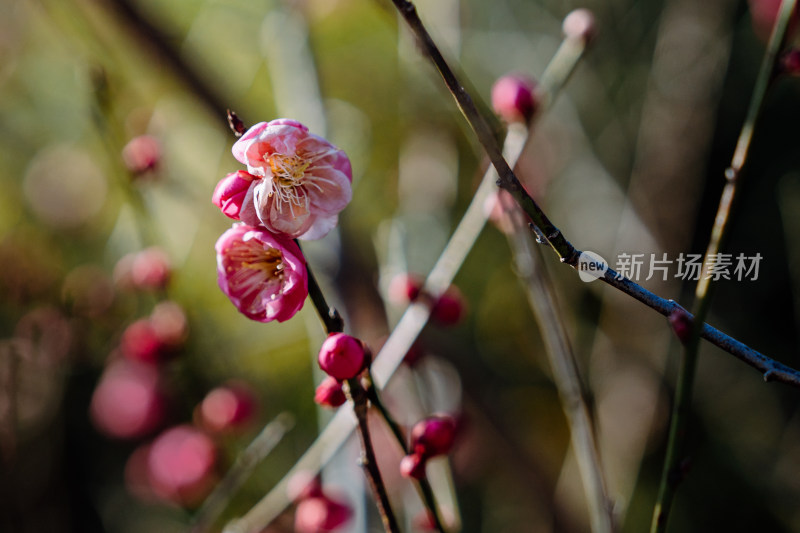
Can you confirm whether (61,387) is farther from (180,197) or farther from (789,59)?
(789,59)

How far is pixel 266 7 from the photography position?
6.66 feet

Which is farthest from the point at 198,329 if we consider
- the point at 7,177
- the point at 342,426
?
the point at 7,177

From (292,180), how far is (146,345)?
684 mm

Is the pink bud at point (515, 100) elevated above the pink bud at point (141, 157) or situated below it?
above

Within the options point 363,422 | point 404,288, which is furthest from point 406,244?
point 363,422

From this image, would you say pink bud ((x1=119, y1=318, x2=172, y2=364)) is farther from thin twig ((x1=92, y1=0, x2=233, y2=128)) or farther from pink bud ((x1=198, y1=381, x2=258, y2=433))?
thin twig ((x1=92, y1=0, x2=233, y2=128))

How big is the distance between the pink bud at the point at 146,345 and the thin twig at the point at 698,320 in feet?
3.07

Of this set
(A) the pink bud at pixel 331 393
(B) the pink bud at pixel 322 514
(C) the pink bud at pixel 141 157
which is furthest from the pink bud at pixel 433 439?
(C) the pink bud at pixel 141 157

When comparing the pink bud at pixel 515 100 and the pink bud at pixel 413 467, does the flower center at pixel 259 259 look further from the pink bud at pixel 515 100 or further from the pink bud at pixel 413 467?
the pink bud at pixel 515 100

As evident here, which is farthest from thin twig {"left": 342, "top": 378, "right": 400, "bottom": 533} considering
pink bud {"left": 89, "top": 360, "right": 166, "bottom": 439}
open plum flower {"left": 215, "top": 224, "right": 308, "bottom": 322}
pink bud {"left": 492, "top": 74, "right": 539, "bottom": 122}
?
pink bud {"left": 89, "top": 360, "right": 166, "bottom": 439}

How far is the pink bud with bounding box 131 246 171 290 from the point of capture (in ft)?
3.74

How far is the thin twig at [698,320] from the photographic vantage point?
0.50 metres

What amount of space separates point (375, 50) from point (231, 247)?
6.00 feet

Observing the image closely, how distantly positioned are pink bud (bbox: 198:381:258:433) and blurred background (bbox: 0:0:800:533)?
0.01 meters
